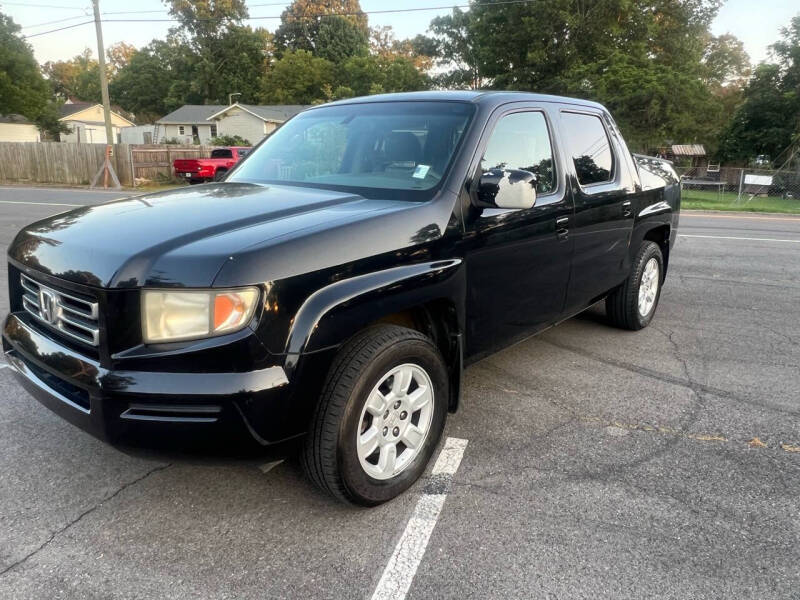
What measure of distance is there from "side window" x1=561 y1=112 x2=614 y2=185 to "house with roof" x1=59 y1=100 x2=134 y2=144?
65883 mm

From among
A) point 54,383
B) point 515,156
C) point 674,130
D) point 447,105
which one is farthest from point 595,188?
point 674,130

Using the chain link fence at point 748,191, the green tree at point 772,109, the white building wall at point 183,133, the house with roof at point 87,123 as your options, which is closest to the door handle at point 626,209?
the chain link fence at point 748,191

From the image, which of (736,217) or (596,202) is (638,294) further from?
(736,217)

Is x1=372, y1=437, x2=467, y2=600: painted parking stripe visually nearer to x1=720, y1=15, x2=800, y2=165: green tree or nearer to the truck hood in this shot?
the truck hood

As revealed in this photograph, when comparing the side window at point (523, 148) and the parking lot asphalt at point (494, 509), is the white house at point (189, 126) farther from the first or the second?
the parking lot asphalt at point (494, 509)

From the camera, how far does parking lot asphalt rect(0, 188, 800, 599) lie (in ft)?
7.71

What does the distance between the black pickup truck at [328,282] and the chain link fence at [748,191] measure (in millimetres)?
17131

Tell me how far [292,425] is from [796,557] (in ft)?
6.75

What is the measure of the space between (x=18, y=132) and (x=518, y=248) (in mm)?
64467

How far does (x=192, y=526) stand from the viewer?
8.77 ft

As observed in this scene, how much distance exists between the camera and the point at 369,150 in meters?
3.55

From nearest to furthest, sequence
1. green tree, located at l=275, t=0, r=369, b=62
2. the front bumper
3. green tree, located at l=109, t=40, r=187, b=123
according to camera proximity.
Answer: the front bumper, green tree, located at l=275, t=0, r=369, b=62, green tree, located at l=109, t=40, r=187, b=123

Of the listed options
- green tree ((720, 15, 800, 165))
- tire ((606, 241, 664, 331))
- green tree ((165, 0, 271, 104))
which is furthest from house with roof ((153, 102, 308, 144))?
tire ((606, 241, 664, 331))

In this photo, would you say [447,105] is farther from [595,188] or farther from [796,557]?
[796,557]
